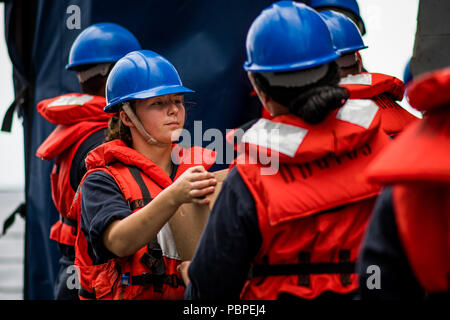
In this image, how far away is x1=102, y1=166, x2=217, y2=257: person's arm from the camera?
6.11ft

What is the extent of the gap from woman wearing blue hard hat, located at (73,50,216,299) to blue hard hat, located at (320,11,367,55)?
0.79m

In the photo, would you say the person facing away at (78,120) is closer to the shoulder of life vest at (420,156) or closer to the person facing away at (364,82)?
the person facing away at (364,82)

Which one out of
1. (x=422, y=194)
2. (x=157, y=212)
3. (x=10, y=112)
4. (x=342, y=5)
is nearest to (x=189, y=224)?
(x=157, y=212)

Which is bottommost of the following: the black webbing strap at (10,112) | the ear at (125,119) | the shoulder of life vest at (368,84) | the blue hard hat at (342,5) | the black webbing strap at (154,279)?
the black webbing strap at (154,279)

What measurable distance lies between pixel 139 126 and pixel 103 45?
99cm

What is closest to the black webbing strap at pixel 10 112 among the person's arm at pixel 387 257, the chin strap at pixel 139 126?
the chin strap at pixel 139 126

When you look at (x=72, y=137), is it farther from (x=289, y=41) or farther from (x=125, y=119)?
(x=289, y=41)

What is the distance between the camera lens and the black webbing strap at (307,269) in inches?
60.7

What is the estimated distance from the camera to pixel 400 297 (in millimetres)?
1117

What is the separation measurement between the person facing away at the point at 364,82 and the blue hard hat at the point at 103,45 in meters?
1.17

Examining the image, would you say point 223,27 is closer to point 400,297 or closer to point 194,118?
point 194,118

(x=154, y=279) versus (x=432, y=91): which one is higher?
(x=432, y=91)

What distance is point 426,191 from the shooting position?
1011 mm

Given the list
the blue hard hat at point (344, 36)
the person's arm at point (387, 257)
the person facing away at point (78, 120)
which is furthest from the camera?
the person facing away at point (78, 120)
